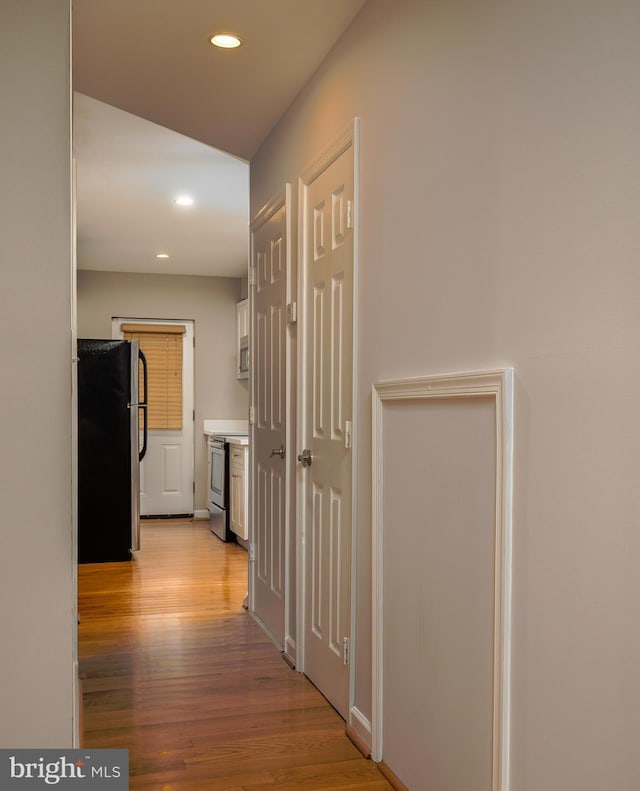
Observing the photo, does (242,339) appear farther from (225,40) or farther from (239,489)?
(225,40)

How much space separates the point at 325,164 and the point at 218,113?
3.12ft

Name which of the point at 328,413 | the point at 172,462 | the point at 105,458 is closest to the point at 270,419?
the point at 328,413

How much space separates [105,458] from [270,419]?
2633 millimetres

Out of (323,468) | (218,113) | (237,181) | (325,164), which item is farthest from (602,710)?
(237,181)

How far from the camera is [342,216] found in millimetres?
2990

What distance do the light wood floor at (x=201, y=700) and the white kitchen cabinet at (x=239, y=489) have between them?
4.25 ft

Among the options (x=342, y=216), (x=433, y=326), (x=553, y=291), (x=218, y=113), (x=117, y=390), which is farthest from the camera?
(x=117, y=390)

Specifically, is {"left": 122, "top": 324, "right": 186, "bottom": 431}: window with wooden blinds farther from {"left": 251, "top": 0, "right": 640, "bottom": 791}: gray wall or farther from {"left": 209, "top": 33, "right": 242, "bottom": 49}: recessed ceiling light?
{"left": 251, "top": 0, "right": 640, "bottom": 791}: gray wall

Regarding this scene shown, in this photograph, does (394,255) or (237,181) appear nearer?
(394,255)

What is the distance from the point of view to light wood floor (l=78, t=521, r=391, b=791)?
2.51 meters

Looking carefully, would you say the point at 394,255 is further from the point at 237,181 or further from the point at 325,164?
the point at 237,181

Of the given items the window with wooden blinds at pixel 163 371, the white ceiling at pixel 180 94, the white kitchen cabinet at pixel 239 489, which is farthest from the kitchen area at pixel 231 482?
the white ceiling at pixel 180 94

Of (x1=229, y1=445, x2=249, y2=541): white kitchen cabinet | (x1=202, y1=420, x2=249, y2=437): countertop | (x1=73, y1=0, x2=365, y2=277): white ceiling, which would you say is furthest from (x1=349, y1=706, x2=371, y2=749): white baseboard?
(x1=202, y1=420, x2=249, y2=437): countertop

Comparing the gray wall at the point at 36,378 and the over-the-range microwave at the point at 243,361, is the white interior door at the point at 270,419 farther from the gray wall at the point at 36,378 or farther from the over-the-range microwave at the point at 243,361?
the over-the-range microwave at the point at 243,361
